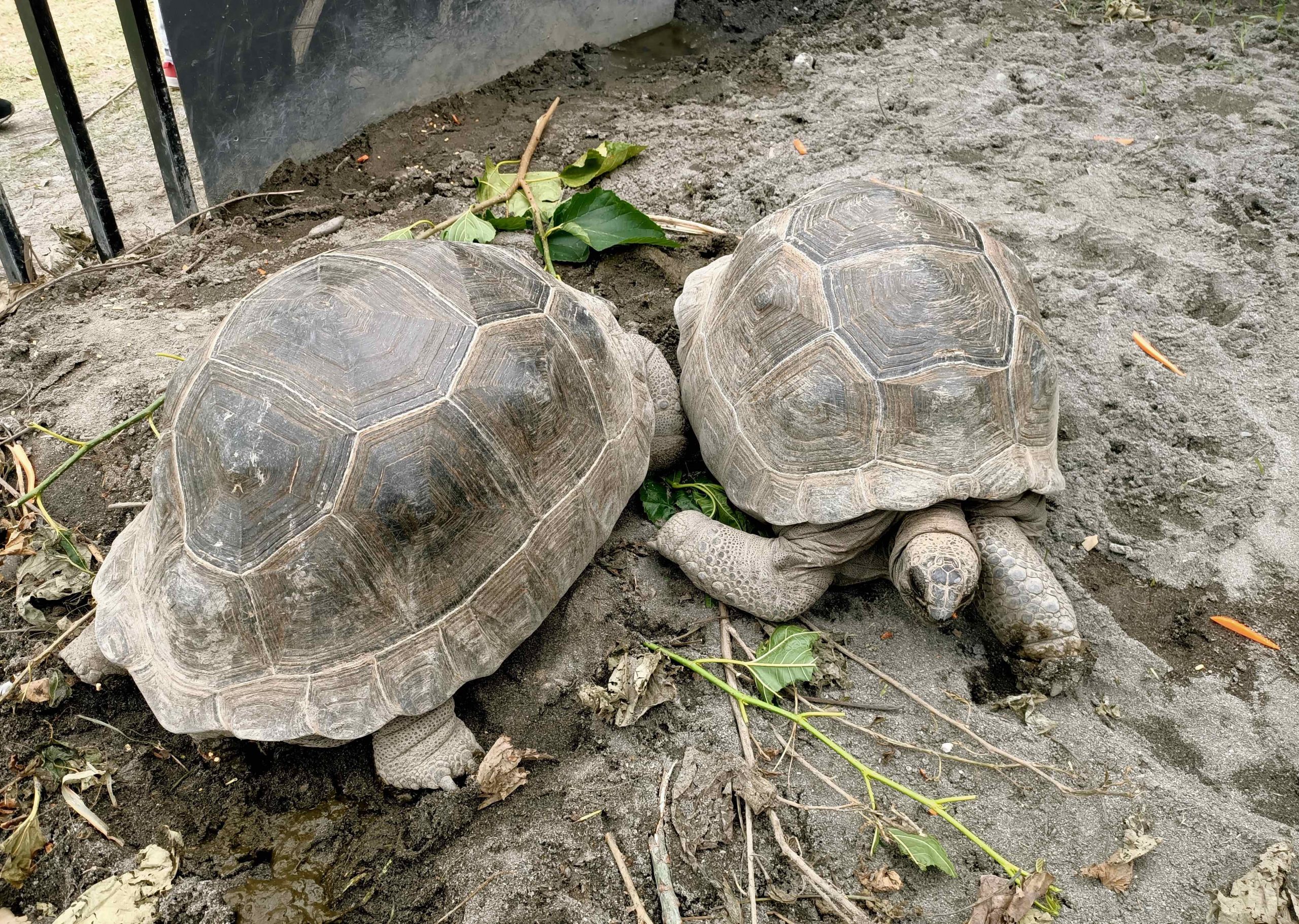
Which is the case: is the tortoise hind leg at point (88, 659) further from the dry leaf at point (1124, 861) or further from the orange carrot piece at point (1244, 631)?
the orange carrot piece at point (1244, 631)

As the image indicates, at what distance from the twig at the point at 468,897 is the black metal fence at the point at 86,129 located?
326 cm

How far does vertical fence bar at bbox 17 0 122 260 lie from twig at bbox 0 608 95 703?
6.53 ft

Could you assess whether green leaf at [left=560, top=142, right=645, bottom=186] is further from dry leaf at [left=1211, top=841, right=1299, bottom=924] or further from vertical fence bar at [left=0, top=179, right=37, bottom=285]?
dry leaf at [left=1211, top=841, right=1299, bottom=924]

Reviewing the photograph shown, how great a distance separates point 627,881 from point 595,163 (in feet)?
Result: 10.8

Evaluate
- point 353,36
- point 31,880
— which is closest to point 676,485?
point 31,880

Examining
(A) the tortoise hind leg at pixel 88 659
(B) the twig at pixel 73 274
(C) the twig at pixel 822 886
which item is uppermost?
(B) the twig at pixel 73 274

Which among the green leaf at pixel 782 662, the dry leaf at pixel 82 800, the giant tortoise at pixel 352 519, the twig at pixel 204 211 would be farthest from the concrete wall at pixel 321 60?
the green leaf at pixel 782 662

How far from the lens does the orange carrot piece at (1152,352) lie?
134 inches

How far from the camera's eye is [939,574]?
94.2 inches

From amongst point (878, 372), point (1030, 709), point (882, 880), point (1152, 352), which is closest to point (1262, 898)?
point (1030, 709)

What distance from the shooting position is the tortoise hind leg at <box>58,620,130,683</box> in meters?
2.31

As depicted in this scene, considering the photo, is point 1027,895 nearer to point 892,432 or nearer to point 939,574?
point 939,574

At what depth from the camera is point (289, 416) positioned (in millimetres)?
2100

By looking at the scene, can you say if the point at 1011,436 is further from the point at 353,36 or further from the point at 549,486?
the point at 353,36
